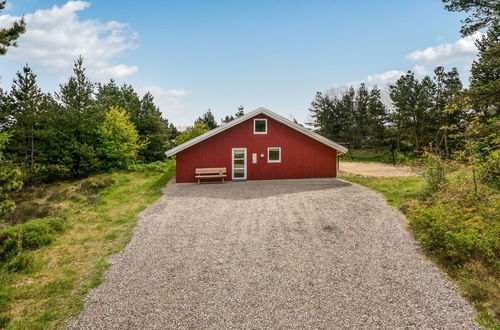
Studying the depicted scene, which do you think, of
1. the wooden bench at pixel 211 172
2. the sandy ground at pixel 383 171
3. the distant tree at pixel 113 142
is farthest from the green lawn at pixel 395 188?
the distant tree at pixel 113 142

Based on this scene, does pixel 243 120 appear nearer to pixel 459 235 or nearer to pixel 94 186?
pixel 94 186

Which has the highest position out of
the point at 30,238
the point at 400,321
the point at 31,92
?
the point at 31,92

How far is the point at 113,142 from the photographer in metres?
23.5

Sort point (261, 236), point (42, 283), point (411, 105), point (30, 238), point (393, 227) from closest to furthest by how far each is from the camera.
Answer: point (42, 283), point (30, 238), point (261, 236), point (393, 227), point (411, 105)

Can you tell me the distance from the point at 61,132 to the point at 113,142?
3.86 meters

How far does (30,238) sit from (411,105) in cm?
→ 3719

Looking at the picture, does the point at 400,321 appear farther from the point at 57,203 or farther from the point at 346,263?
the point at 57,203

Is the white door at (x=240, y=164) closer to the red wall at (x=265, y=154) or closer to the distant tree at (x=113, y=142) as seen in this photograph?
the red wall at (x=265, y=154)

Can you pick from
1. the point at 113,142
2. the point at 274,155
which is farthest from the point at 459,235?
the point at 113,142

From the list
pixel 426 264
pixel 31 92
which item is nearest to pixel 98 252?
pixel 426 264

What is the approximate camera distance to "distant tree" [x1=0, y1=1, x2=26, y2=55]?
24.8 ft

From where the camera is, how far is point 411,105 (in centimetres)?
3216

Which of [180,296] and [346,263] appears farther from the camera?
[346,263]

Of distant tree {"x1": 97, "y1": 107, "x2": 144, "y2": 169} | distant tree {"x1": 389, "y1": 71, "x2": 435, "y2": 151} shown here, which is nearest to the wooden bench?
distant tree {"x1": 97, "y1": 107, "x2": 144, "y2": 169}
